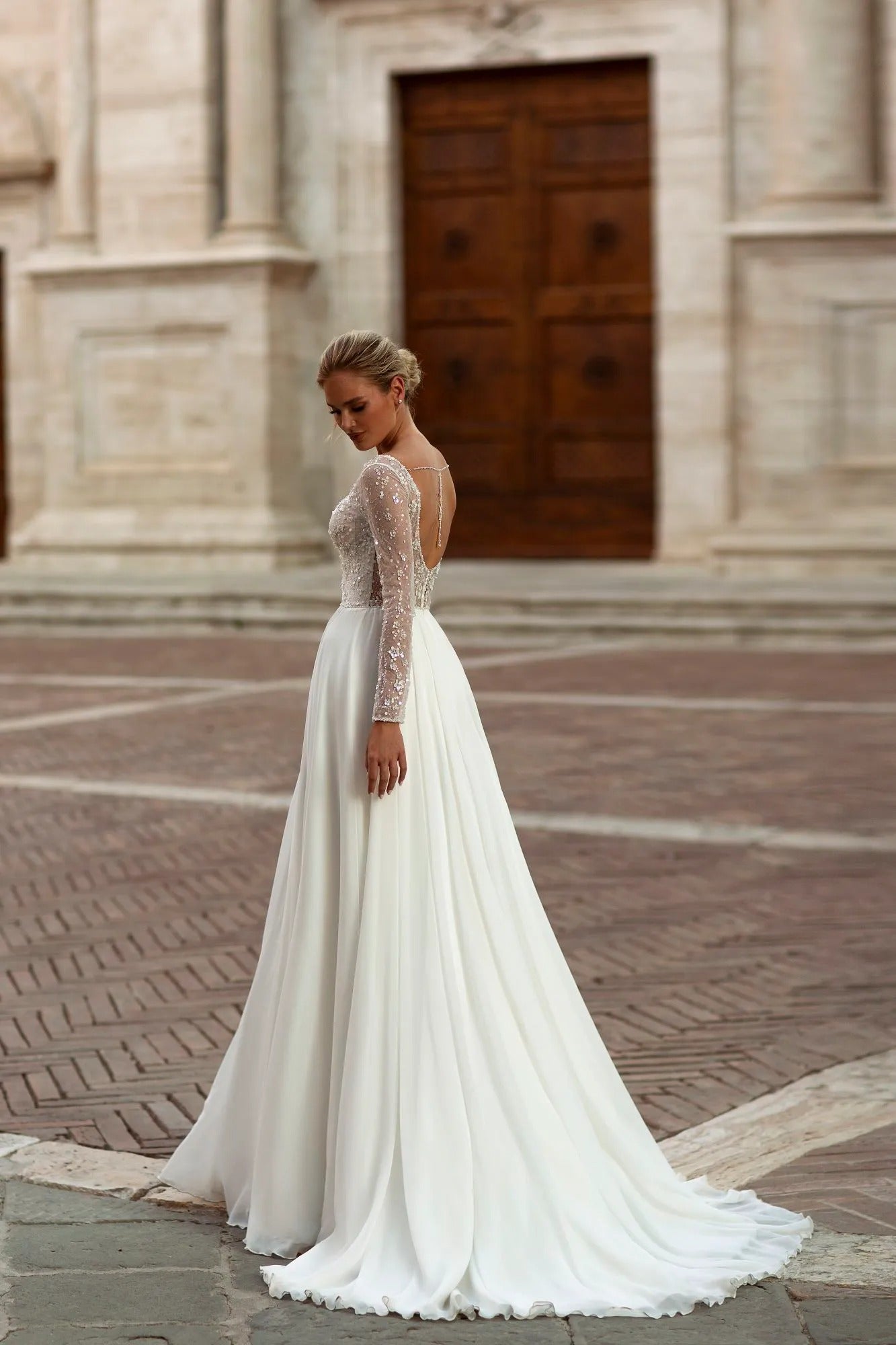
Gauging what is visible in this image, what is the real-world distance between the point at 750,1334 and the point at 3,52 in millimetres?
19272

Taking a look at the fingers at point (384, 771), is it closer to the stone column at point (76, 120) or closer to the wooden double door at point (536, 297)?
the wooden double door at point (536, 297)

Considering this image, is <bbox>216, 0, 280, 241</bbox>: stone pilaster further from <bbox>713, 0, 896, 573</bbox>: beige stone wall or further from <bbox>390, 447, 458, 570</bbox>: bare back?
<bbox>390, 447, 458, 570</bbox>: bare back

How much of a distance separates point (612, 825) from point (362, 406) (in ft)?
15.2

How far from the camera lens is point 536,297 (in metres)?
19.2

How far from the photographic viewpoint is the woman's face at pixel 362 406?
3.68 metres

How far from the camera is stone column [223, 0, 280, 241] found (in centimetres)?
1897

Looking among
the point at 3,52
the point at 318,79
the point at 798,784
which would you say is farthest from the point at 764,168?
the point at 798,784

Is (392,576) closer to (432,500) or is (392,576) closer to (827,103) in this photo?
(432,500)

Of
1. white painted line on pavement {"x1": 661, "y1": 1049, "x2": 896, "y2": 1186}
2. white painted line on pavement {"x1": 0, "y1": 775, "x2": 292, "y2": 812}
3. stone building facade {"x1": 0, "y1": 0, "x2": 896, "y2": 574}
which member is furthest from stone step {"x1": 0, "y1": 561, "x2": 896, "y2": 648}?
white painted line on pavement {"x1": 661, "y1": 1049, "x2": 896, "y2": 1186}

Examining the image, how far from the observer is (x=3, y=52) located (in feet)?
68.0

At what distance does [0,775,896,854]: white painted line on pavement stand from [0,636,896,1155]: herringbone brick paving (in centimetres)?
10

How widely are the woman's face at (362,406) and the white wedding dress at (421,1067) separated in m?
0.07

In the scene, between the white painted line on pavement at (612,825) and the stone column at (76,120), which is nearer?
the white painted line on pavement at (612,825)

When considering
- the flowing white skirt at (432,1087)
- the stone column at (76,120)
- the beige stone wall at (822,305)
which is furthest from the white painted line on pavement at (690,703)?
the stone column at (76,120)
